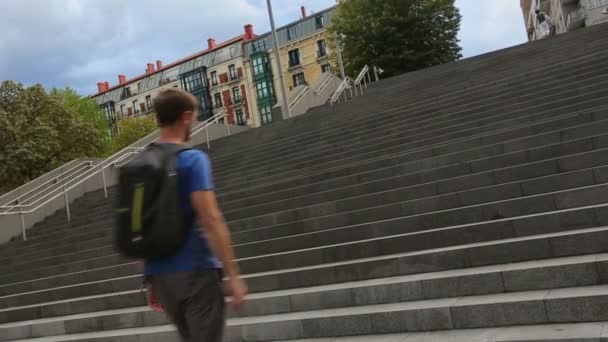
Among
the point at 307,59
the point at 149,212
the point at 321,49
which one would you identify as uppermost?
the point at 321,49

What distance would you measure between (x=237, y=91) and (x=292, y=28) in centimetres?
1097

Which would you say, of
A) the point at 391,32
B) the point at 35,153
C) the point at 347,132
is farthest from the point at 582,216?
the point at 391,32

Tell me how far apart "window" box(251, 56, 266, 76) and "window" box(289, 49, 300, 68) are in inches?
142

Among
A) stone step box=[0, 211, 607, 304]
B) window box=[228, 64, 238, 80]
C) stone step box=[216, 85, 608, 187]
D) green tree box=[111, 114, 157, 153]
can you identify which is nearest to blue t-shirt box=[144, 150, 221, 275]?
stone step box=[0, 211, 607, 304]

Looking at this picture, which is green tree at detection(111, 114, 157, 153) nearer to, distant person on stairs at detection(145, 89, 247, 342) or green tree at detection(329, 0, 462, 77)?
green tree at detection(329, 0, 462, 77)

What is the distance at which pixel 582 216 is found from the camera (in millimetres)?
5082

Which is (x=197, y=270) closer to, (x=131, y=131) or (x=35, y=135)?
(x=35, y=135)

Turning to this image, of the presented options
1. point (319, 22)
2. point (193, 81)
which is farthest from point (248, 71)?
point (319, 22)

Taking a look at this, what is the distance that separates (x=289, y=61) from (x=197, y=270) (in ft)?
231

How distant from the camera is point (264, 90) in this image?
70.6 m

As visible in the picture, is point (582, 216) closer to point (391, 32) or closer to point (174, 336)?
point (174, 336)

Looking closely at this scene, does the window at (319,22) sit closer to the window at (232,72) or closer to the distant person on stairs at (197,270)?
the window at (232,72)

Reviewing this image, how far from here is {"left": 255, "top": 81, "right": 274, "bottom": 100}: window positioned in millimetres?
70312

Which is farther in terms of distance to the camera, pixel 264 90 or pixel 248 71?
pixel 248 71
